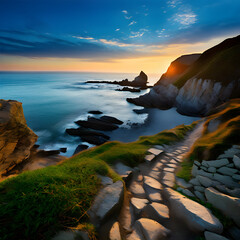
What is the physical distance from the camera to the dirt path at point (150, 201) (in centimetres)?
256

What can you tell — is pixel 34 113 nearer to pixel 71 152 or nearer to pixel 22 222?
pixel 71 152

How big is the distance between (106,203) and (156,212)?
116 cm

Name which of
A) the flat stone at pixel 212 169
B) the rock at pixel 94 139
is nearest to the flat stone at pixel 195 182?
the flat stone at pixel 212 169

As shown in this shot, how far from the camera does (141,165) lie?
18.6ft

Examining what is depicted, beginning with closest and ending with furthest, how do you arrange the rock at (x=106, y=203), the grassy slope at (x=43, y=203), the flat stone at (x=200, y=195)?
the grassy slope at (x=43, y=203), the rock at (x=106, y=203), the flat stone at (x=200, y=195)

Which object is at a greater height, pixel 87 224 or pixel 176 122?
pixel 87 224

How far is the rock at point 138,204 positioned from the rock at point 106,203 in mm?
395

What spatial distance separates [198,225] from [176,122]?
93.1ft

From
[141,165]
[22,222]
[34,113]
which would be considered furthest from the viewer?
[34,113]

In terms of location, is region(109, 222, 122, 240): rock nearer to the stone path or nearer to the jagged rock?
the stone path

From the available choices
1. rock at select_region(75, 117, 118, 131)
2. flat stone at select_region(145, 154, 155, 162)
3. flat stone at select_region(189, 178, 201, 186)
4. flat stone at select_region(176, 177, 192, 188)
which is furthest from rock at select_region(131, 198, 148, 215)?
rock at select_region(75, 117, 118, 131)

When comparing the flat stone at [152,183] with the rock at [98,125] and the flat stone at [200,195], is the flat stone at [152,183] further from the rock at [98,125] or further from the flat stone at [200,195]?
the rock at [98,125]

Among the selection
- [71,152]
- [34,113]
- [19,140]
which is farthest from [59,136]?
[34,113]

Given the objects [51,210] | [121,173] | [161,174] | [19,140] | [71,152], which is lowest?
[71,152]
